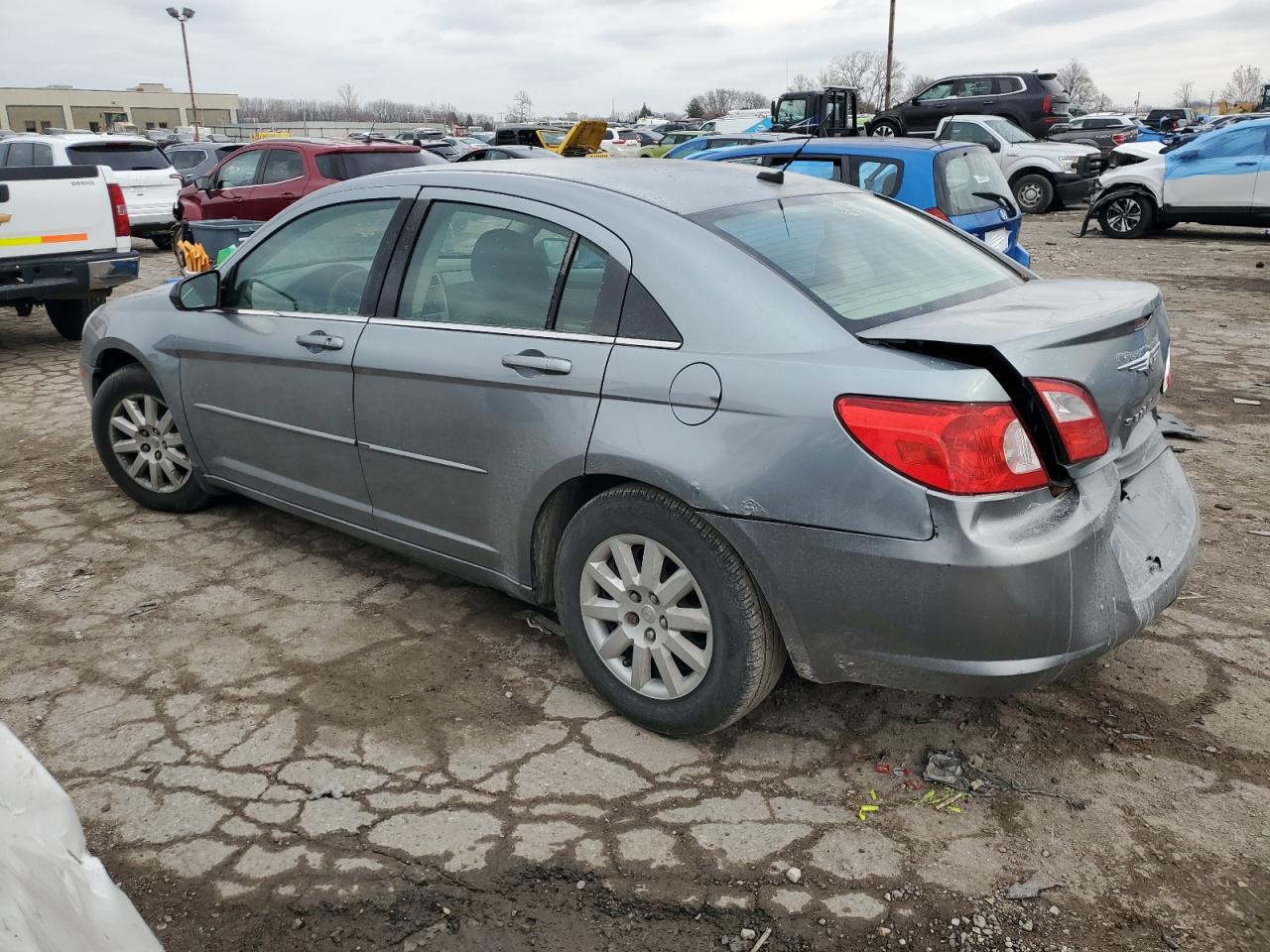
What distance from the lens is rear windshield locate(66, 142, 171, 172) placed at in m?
15.0

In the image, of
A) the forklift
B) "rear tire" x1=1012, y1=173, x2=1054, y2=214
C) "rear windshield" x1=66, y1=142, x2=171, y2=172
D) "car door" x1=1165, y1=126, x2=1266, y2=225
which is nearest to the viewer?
"car door" x1=1165, y1=126, x2=1266, y2=225

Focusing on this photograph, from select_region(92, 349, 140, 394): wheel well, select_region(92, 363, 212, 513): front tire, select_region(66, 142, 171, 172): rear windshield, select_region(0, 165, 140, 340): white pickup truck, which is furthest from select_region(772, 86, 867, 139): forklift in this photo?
select_region(92, 363, 212, 513): front tire

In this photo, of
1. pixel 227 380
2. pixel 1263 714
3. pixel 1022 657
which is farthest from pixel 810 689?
pixel 227 380

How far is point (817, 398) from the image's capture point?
8.20 ft

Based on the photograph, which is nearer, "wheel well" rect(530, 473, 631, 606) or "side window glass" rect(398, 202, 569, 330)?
"wheel well" rect(530, 473, 631, 606)

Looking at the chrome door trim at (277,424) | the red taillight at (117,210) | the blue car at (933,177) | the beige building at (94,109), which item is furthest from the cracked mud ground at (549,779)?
the beige building at (94,109)

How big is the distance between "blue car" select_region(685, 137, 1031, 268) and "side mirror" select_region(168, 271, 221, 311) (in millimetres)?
4474

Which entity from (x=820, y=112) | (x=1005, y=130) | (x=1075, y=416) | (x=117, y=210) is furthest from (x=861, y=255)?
(x=820, y=112)

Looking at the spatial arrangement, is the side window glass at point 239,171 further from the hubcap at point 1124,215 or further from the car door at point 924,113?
the car door at point 924,113

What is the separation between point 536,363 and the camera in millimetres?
3020

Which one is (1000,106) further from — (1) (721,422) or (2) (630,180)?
(1) (721,422)

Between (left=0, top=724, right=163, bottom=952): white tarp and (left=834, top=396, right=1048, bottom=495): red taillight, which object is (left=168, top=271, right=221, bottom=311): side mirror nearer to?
(left=0, top=724, right=163, bottom=952): white tarp

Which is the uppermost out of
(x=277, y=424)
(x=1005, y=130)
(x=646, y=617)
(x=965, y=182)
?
(x=1005, y=130)

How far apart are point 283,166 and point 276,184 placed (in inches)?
9.4
